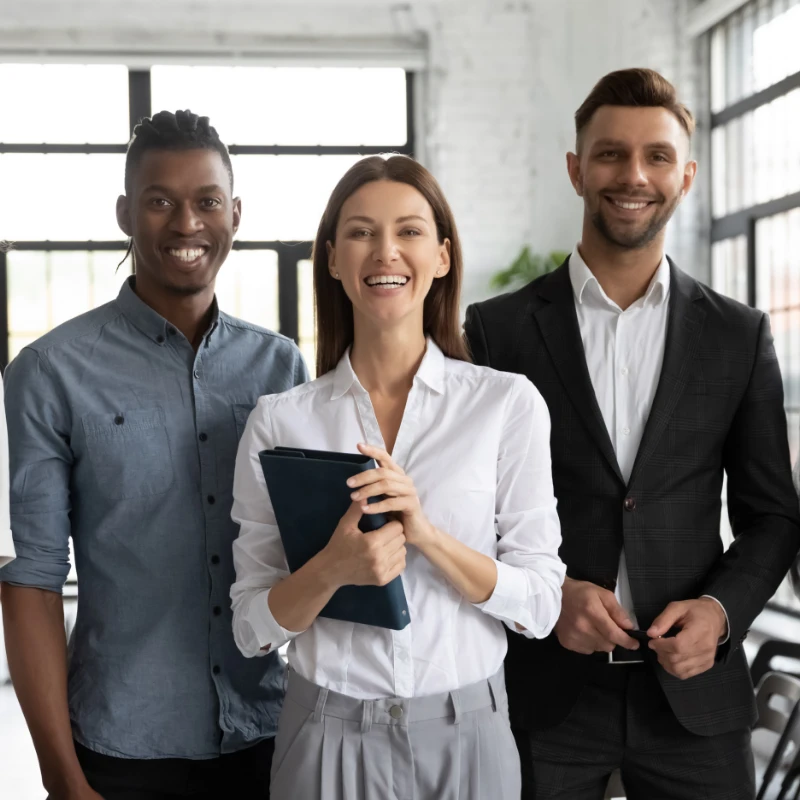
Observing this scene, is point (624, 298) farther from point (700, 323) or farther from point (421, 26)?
point (421, 26)

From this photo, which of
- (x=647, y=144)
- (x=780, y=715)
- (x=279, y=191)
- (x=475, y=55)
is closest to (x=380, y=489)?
(x=647, y=144)

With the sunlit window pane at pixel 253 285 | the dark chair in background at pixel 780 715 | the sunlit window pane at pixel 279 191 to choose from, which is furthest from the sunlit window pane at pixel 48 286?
the dark chair in background at pixel 780 715

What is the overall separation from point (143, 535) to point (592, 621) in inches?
30.8

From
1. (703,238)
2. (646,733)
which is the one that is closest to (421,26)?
(703,238)

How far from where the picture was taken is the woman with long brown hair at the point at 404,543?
142cm

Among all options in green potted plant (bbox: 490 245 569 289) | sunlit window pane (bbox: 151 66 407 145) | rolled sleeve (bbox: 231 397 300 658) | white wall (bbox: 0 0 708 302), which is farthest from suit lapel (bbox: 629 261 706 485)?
sunlit window pane (bbox: 151 66 407 145)

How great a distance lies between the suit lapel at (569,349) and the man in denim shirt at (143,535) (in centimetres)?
59

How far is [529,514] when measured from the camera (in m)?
1.51

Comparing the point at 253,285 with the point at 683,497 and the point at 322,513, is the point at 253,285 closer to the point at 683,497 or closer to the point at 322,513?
the point at 683,497

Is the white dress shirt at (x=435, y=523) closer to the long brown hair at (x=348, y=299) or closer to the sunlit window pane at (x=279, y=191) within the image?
the long brown hair at (x=348, y=299)

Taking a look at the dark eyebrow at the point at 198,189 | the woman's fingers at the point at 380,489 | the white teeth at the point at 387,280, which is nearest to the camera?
the woman's fingers at the point at 380,489

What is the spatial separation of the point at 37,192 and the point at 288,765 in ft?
20.4

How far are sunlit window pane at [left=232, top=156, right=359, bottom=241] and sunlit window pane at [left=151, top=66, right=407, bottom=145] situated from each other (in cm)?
15

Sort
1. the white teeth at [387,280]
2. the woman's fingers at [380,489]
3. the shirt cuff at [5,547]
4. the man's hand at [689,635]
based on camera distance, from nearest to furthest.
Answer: the woman's fingers at [380,489], the shirt cuff at [5,547], the white teeth at [387,280], the man's hand at [689,635]
